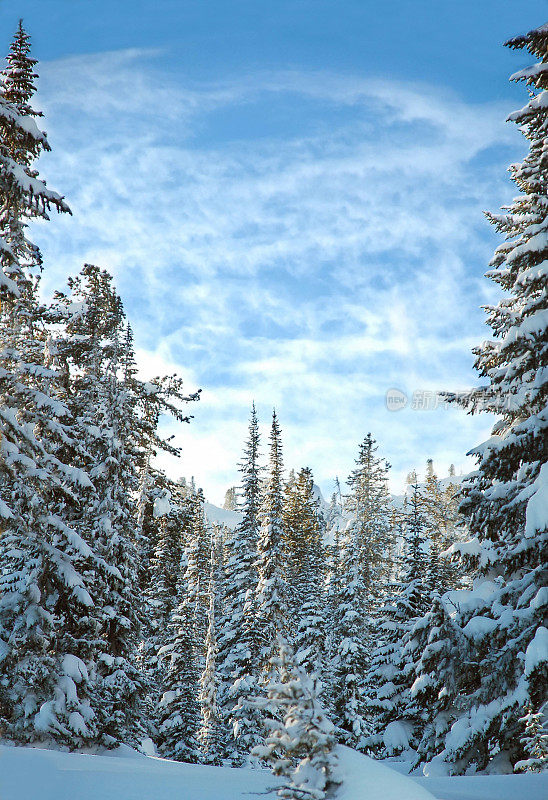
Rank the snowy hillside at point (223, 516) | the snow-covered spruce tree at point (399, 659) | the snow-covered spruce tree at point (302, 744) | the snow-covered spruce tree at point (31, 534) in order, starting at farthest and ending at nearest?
the snowy hillside at point (223, 516)
the snow-covered spruce tree at point (399, 659)
the snow-covered spruce tree at point (31, 534)
the snow-covered spruce tree at point (302, 744)

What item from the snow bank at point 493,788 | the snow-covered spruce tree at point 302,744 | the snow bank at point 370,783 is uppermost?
the snow-covered spruce tree at point 302,744

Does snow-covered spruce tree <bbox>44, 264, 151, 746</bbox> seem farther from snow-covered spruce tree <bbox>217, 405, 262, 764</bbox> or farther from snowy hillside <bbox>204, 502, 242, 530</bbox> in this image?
snowy hillside <bbox>204, 502, 242, 530</bbox>

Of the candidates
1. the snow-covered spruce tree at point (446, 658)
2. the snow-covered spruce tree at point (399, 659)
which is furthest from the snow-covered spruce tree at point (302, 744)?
the snow-covered spruce tree at point (399, 659)

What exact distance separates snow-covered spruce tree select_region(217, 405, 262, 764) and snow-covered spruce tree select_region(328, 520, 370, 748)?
419 cm

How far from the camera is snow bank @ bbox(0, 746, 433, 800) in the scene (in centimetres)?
616

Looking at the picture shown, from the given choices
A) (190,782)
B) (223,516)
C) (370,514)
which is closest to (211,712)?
(370,514)

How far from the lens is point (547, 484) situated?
9.13m

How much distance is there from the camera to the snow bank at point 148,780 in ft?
20.2

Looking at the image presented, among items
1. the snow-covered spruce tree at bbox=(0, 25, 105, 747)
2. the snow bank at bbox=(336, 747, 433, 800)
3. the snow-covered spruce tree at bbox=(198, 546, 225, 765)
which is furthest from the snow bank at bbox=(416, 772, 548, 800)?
the snow-covered spruce tree at bbox=(198, 546, 225, 765)

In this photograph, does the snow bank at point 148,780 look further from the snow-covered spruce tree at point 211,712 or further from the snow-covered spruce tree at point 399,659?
the snow-covered spruce tree at point 211,712

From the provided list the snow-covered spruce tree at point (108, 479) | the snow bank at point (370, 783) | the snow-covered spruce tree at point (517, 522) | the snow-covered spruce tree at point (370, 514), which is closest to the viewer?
the snow bank at point (370, 783)

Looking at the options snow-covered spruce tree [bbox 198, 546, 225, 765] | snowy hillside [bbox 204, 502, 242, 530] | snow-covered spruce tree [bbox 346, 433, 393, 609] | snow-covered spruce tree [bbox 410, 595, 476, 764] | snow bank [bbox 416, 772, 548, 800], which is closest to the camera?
snow bank [bbox 416, 772, 548, 800]

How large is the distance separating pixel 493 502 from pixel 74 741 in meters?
12.5

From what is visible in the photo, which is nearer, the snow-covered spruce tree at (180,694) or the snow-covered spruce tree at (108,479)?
the snow-covered spruce tree at (108,479)
